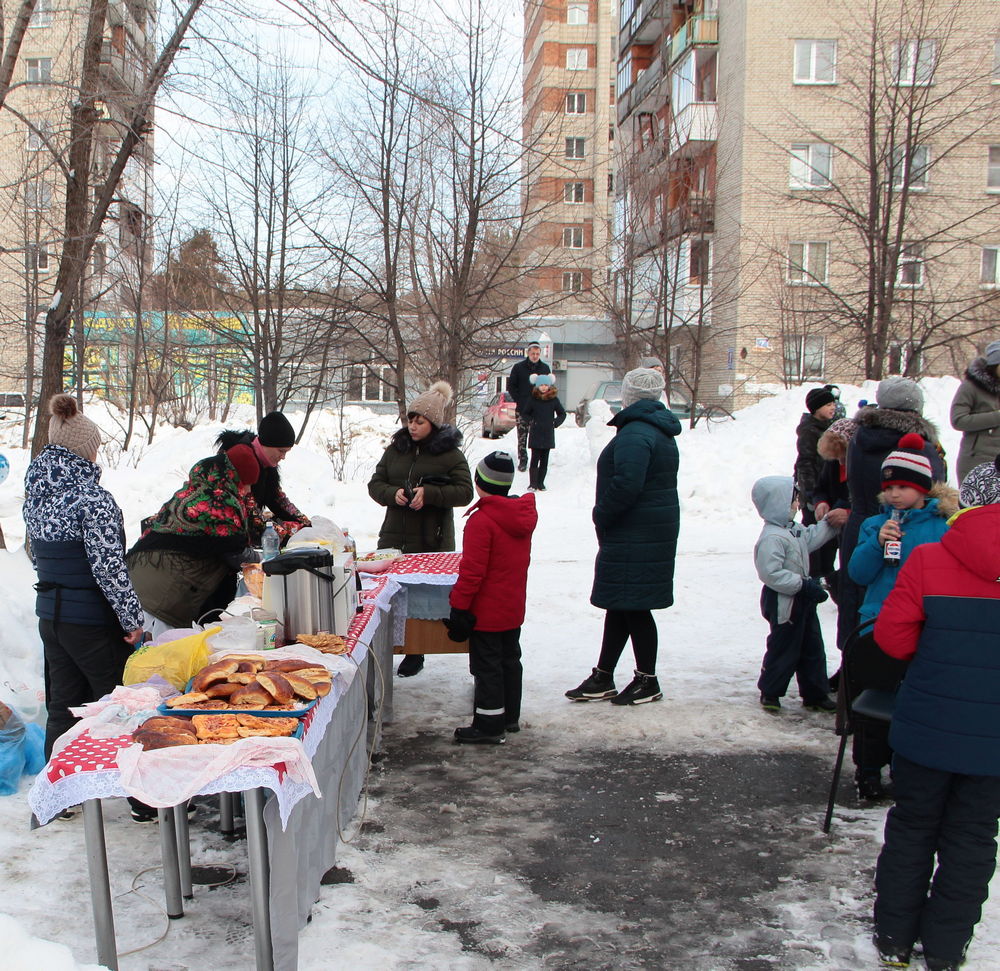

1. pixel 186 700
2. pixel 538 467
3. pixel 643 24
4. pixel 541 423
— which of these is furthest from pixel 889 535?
pixel 643 24

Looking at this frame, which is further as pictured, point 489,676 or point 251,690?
point 489,676

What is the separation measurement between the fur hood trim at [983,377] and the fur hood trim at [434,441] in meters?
3.39

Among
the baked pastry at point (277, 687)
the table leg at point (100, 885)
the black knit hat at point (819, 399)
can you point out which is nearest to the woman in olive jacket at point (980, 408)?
the black knit hat at point (819, 399)

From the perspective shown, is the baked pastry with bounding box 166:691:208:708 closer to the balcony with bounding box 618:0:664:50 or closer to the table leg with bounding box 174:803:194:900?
the table leg with bounding box 174:803:194:900

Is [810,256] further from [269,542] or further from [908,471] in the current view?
[269,542]

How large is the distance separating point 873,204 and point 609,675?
1128 cm

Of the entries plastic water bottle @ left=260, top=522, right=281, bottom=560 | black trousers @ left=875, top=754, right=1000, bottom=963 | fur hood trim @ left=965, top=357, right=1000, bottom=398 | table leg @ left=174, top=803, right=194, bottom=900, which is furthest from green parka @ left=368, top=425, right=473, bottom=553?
black trousers @ left=875, top=754, right=1000, bottom=963

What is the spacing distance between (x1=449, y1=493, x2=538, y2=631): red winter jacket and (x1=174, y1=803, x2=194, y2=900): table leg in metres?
1.94

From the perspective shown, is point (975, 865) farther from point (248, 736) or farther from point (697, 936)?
point (248, 736)

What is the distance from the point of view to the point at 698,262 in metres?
19.9

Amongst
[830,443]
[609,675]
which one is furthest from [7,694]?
[830,443]

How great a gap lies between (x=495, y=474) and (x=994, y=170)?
93.8 feet

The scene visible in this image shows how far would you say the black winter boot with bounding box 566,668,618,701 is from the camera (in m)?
5.91

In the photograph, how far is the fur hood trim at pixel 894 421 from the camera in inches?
201
